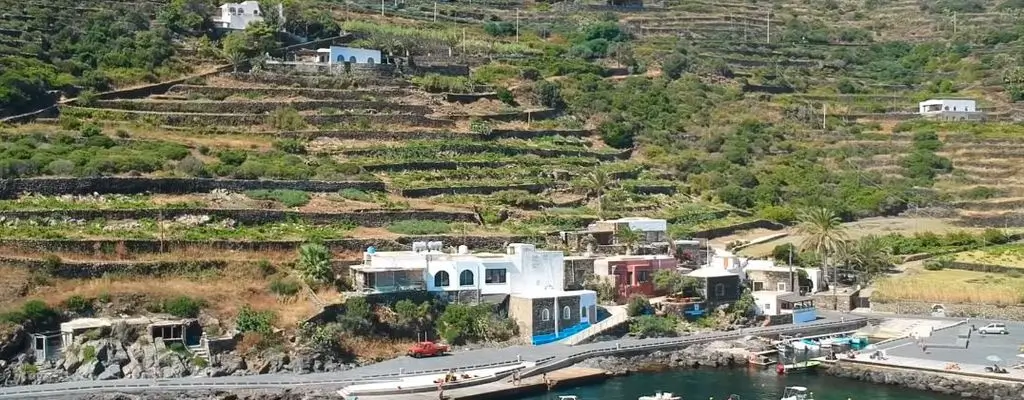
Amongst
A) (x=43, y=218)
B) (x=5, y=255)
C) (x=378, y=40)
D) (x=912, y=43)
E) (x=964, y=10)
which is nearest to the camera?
(x=5, y=255)

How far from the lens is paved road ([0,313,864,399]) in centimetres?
3850

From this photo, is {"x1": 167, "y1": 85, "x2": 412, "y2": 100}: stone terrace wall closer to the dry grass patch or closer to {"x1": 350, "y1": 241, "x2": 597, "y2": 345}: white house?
{"x1": 350, "y1": 241, "x2": 597, "y2": 345}: white house

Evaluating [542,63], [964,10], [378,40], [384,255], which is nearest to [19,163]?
[384,255]

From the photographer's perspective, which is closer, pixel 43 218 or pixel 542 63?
pixel 43 218

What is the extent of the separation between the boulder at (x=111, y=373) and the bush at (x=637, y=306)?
2038 cm

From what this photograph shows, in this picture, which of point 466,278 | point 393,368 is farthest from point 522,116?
point 393,368

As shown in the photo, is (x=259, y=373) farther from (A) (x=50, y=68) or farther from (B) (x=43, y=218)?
(A) (x=50, y=68)

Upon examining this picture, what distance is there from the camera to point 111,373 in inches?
1567

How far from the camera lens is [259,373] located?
135ft

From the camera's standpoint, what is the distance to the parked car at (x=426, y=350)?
44.4 meters

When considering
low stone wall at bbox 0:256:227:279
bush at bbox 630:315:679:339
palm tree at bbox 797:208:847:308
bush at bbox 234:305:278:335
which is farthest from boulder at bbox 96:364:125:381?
palm tree at bbox 797:208:847:308

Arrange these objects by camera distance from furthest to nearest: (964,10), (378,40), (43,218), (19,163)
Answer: (964,10) → (378,40) → (19,163) → (43,218)

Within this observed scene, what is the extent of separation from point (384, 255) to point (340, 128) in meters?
18.5

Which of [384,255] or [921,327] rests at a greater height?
[384,255]
